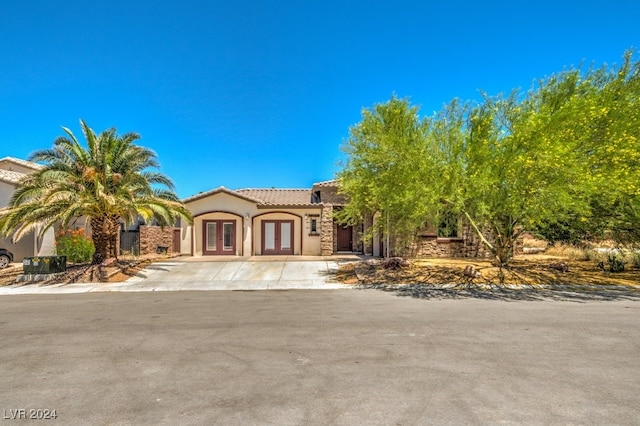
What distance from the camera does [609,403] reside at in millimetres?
4492

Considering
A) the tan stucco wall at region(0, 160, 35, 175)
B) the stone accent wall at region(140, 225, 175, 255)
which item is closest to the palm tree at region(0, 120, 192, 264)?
the stone accent wall at region(140, 225, 175, 255)

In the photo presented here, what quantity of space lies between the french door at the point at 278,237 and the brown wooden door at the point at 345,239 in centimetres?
331

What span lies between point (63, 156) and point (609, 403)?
19.1 metres

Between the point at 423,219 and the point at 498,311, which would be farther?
the point at 423,219

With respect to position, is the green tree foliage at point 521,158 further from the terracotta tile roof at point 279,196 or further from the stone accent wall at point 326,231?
the terracotta tile roof at point 279,196

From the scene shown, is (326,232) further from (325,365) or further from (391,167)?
(325,365)

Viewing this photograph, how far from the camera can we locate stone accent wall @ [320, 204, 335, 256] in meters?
24.1

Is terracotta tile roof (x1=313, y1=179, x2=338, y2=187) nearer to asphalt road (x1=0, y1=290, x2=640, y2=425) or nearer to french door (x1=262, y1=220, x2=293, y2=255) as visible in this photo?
french door (x1=262, y1=220, x2=293, y2=255)

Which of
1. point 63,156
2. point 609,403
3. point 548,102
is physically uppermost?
point 548,102

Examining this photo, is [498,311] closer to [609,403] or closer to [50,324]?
[609,403]

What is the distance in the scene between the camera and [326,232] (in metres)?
24.2

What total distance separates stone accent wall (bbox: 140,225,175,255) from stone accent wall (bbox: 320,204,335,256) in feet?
30.6

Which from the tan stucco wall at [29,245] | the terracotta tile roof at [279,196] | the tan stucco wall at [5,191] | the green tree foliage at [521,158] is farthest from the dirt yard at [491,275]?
the tan stucco wall at [5,191]

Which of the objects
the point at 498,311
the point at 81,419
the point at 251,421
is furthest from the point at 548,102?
the point at 81,419
